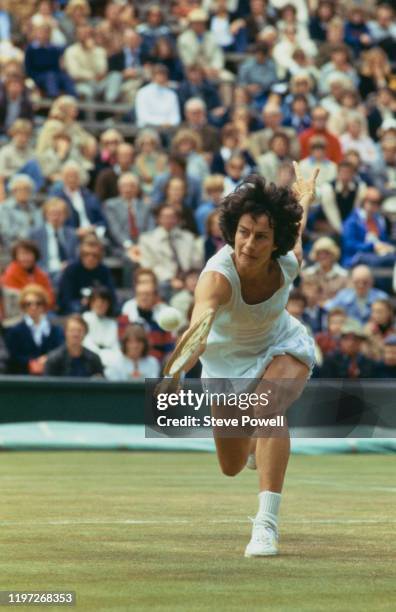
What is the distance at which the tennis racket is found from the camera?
6.38m

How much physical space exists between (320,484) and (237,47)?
1337cm

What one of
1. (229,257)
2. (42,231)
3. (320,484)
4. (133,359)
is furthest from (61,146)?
(229,257)

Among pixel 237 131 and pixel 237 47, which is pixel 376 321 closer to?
pixel 237 131

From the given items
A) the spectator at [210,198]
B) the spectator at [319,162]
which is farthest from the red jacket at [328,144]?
the spectator at [210,198]

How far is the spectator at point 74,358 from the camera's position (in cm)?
1575

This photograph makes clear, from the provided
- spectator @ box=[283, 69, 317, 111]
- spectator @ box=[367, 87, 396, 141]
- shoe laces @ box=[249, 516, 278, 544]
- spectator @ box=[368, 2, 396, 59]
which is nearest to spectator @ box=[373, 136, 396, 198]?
spectator @ box=[367, 87, 396, 141]

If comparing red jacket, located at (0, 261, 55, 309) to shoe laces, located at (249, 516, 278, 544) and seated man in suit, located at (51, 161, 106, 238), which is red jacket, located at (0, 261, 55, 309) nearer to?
seated man in suit, located at (51, 161, 106, 238)

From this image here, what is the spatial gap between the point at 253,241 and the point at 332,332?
31.7 feet

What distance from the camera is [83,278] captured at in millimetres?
17094

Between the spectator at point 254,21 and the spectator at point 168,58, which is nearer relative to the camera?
the spectator at point 168,58

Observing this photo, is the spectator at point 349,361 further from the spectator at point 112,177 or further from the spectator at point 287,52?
the spectator at point 287,52

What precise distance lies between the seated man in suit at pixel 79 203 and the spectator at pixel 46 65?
2843 mm

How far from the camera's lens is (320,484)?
11.9 metres

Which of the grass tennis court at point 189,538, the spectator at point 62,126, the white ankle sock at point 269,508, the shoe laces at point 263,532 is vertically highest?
the spectator at point 62,126
